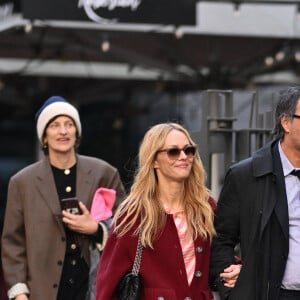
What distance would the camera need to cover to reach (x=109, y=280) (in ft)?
14.4

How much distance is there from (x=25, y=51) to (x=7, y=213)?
707cm

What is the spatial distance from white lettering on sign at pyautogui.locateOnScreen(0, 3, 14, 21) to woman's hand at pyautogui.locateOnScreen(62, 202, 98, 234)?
394 cm

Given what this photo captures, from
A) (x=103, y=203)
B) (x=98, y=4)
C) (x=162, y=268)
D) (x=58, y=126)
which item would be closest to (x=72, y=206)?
(x=103, y=203)

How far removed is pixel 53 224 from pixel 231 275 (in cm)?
159

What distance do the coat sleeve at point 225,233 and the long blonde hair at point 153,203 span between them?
0.05m

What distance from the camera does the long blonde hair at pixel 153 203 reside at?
436cm

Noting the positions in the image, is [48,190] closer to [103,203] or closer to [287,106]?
[103,203]

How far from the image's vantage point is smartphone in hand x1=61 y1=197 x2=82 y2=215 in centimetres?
546

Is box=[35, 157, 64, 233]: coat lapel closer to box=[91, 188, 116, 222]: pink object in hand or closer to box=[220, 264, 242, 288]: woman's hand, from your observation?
box=[91, 188, 116, 222]: pink object in hand

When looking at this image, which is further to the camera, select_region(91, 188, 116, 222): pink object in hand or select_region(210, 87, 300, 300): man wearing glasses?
select_region(91, 188, 116, 222): pink object in hand

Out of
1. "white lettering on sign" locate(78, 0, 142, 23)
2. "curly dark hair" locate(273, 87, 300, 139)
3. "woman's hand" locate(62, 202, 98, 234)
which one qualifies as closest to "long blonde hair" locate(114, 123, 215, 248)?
"curly dark hair" locate(273, 87, 300, 139)

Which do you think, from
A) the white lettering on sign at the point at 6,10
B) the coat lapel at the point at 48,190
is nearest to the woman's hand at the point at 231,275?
the coat lapel at the point at 48,190

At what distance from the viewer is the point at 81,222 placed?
5457 millimetres

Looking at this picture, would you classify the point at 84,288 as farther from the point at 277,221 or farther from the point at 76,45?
the point at 76,45
